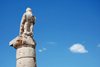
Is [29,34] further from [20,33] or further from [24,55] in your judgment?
[24,55]

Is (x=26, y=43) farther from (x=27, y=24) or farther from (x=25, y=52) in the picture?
(x=27, y=24)

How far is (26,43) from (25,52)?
19.6 inches

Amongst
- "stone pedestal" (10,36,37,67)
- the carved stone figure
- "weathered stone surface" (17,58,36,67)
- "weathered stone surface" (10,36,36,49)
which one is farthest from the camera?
the carved stone figure

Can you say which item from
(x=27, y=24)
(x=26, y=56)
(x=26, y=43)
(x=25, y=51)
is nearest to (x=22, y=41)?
(x=26, y=43)

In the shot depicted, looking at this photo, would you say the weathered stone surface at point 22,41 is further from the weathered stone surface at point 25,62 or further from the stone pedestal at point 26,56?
the weathered stone surface at point 25,62

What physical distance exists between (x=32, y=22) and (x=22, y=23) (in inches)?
23.0

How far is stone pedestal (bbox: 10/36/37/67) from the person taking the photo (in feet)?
26.5

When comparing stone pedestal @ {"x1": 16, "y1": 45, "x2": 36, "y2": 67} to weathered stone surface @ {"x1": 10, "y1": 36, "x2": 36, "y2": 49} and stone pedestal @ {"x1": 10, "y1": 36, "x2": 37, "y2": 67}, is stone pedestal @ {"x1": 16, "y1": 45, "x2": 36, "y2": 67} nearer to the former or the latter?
stone pedestal @ {"x1": 10, "y1": 36, "x2": 37, "y2": 67}

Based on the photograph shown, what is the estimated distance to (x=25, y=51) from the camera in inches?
327

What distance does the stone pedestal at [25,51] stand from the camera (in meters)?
8.07

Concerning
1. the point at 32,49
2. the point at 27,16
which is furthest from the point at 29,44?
the point at 27,16

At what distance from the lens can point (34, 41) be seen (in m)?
8.94

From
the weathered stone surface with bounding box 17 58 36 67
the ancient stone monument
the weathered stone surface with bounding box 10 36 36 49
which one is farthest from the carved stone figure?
the weathered stone surface with bounding box 17 58 36 67

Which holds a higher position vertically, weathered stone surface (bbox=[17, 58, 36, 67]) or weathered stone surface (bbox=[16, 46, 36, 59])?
weathered stone surface (bbox=[16, 46, 36, 59])
